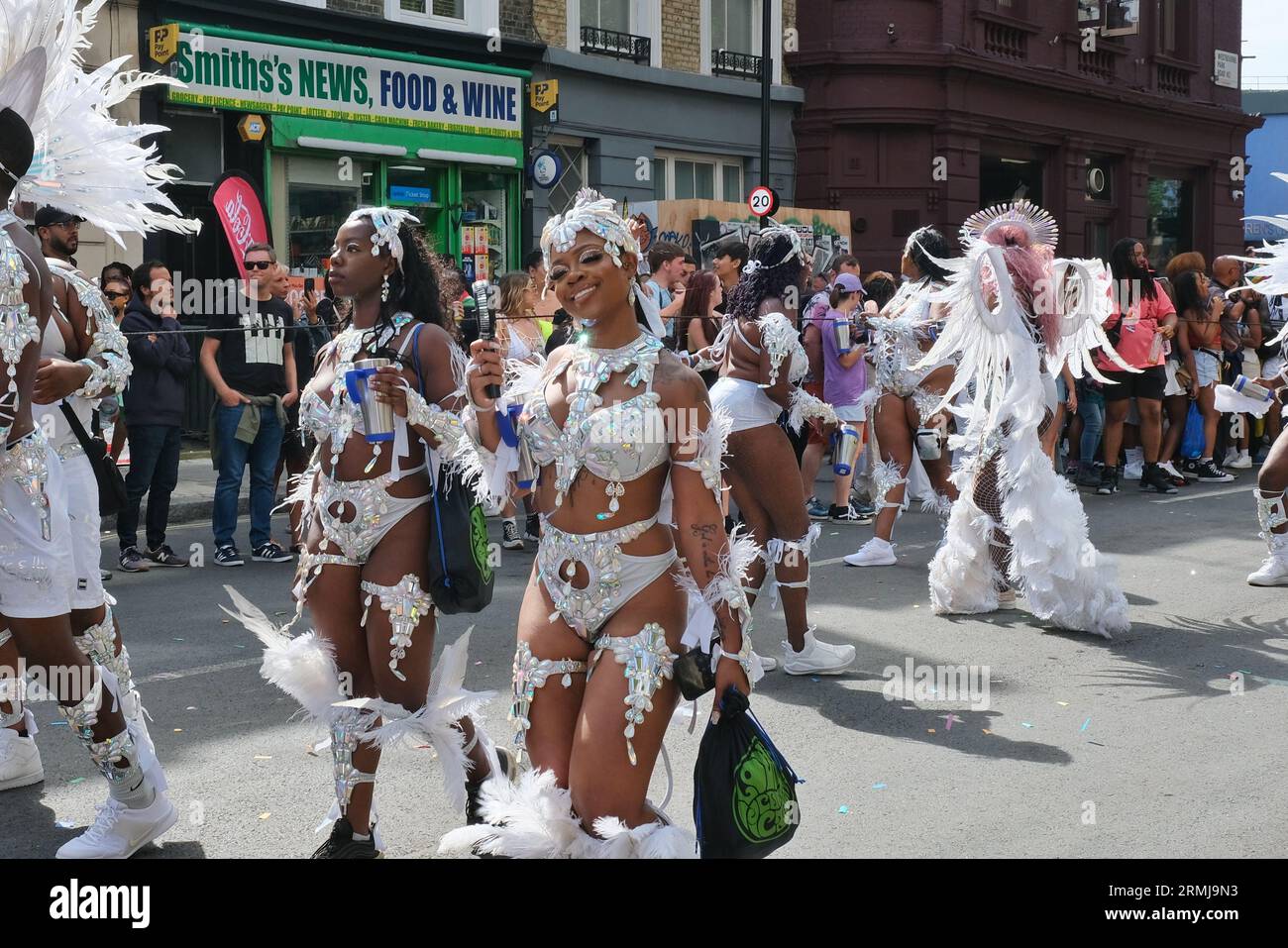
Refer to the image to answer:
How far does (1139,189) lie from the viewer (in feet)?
94.4

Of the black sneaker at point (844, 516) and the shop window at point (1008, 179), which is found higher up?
the shop window at point (1008, 179)

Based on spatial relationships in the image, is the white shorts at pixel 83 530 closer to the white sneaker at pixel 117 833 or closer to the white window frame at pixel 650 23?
the white sneaker at pixel 117 833

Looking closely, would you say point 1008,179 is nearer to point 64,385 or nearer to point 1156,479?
point 1156,479

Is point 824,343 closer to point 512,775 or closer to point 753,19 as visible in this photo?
point 512,775

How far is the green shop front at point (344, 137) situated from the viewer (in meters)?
16.2

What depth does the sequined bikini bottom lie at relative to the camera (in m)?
3.72

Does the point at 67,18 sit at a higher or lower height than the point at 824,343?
higher

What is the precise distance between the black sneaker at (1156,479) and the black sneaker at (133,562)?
30.3ft

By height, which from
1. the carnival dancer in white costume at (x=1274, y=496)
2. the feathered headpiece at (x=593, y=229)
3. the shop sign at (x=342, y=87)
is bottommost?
the carnival dancer in white costume at (x=1274, y=496)

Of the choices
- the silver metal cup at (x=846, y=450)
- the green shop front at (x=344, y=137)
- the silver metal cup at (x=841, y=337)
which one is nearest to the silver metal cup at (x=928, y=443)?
the silver metal cup at (x=846, y=450)

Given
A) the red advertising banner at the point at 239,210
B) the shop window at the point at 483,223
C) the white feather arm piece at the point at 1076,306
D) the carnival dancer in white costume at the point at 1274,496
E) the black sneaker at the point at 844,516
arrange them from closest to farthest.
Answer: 1. the white feather arm piece at the point at 1076,306
2. the carnival dancer in white costume at the point at 1274,496
3. the black sneaker at the point at 844,516
4. the red advertising banner at the point at 239,210
5. the shop window at the point at 483,223

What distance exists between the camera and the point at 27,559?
4.27 m
